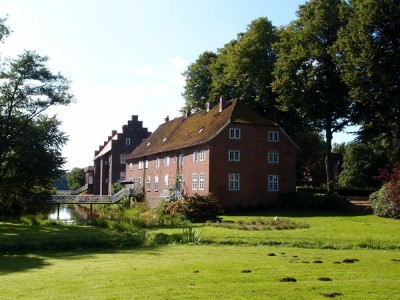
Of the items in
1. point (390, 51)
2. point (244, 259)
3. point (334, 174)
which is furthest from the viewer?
point (334, 174)

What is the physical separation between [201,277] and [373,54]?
32151 mm

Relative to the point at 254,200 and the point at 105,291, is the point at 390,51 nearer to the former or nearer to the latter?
the point at 254,200

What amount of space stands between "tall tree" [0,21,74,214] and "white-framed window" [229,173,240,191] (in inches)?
602

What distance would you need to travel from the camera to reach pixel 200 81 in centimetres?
6241

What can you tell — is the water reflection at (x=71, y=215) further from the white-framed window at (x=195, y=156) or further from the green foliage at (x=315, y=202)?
the green foliage at (x=315, y=202)

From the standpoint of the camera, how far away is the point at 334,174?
257 feet

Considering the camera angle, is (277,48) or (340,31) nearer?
(340,31)

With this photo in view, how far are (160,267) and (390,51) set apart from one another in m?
32.2

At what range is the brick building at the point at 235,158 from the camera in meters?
44.5

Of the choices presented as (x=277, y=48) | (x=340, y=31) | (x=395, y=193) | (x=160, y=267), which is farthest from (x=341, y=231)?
(x=277, y=48)

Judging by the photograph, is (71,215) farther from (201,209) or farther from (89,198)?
(201,209)

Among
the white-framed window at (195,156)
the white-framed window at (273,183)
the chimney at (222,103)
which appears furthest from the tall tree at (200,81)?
the white-framed window at (273,183)

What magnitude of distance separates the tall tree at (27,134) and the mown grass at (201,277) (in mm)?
24842

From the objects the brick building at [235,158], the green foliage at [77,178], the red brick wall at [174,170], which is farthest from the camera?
the green foliage at [77,178]
